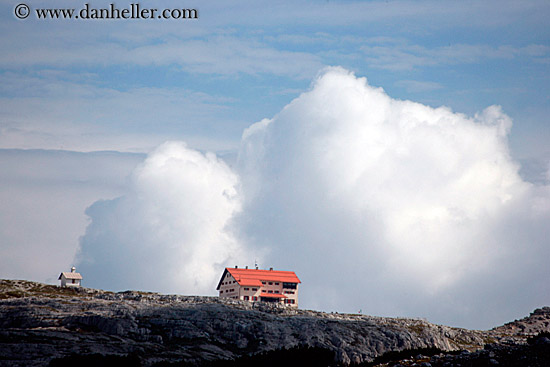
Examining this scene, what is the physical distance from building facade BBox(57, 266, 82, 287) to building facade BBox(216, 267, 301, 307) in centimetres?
4443

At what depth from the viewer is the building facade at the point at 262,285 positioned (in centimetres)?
18438

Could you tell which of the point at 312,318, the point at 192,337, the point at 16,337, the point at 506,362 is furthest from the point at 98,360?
the point at 312,318

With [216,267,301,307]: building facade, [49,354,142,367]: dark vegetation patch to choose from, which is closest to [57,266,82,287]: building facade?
[216,267,301,307]: building facade

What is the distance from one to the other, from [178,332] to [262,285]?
76.4 metres

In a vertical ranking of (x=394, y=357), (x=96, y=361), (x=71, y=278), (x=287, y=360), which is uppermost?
(x=71, y=278)

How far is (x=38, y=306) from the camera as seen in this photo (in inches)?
4619

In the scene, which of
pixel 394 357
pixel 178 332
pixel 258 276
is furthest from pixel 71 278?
pixel 394 357

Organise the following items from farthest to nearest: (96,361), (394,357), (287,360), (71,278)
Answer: (71,278)
(287,360)
(96,361)
(394,357)

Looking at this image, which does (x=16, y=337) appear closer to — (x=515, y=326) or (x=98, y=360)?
(x=98, y=360)

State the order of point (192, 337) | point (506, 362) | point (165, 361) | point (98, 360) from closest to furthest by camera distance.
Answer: point (506, 362) → point (98, 360) → point (165, 361) → point (192, 337)

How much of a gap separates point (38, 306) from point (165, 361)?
40582 mm

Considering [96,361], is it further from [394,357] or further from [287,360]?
[394,357]

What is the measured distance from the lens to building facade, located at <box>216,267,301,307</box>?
184375 millimetres

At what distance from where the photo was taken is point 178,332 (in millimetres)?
111812
